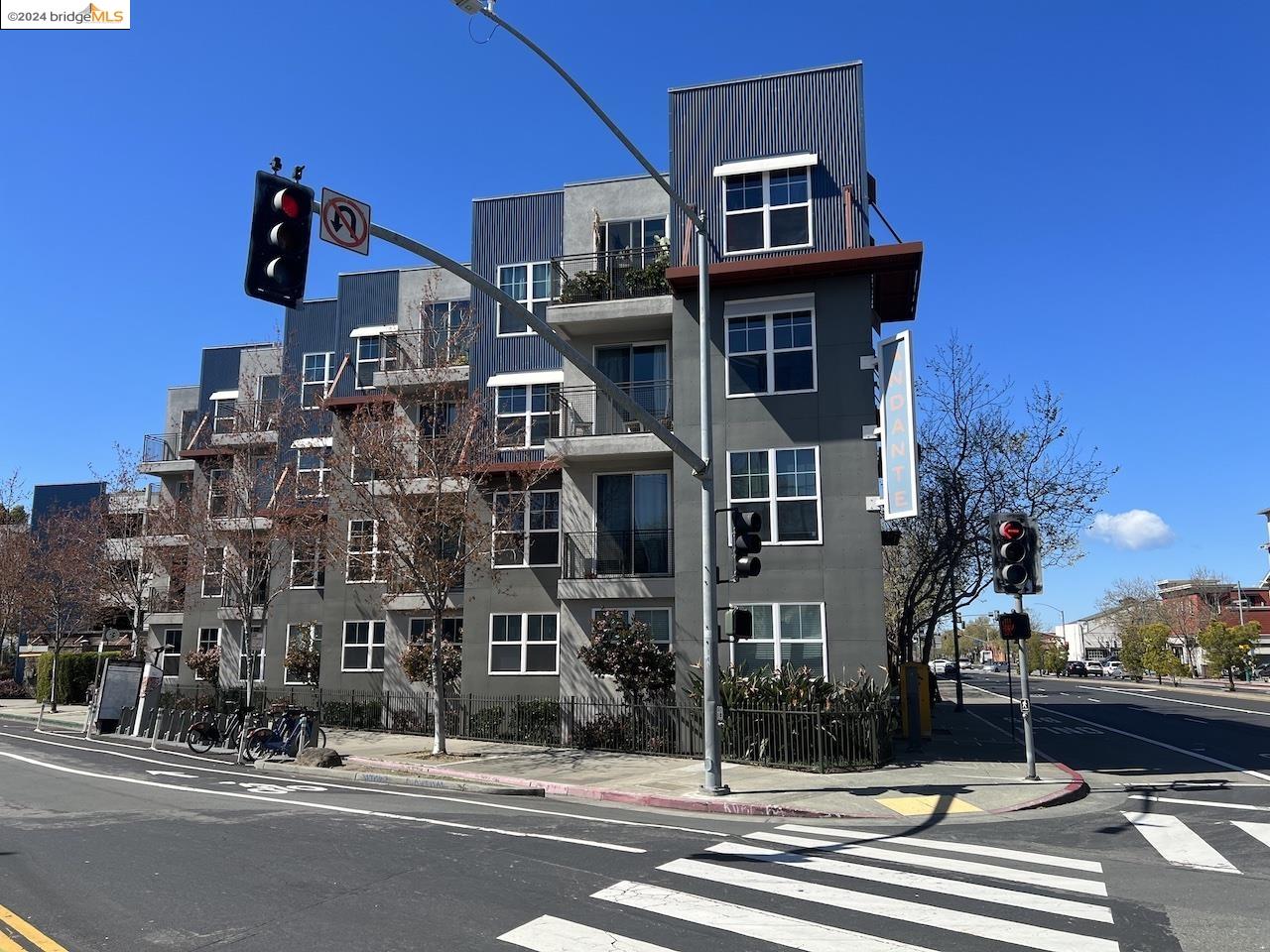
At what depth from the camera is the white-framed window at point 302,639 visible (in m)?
31.6

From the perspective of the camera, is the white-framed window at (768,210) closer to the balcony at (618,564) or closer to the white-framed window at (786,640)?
the balcony at (618,564)

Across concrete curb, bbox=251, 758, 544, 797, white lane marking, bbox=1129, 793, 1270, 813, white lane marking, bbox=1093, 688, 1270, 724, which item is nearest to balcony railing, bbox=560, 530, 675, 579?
concrete curb, bbox=251, 758, 544, 797

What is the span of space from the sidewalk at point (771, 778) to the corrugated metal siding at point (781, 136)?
463 inches

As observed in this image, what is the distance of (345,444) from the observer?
77.9 feet

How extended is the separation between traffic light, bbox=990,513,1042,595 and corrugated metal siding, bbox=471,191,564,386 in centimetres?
1521

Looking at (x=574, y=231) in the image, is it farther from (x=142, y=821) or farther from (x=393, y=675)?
(x=142, y=821)

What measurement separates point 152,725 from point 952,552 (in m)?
23.2

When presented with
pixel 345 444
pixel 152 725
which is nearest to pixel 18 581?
pixel 152 725

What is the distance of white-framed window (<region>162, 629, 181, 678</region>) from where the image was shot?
38.8 meters

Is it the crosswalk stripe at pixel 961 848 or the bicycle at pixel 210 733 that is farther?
the bicycle at pixel 210 733

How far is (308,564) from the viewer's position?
3209 centimetres

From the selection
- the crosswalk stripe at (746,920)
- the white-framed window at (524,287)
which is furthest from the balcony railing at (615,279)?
the crosswalk stripe at (746,920)

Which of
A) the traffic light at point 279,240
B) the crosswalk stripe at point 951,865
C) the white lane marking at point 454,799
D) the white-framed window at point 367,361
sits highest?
the white-framed window at point 367,361

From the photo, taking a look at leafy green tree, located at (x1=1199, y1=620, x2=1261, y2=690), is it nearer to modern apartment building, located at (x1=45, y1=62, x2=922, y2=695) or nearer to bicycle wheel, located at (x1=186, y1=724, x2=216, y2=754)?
modern apartment building, located at (x1=45, y1=62, x2=922, y2=695)
